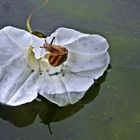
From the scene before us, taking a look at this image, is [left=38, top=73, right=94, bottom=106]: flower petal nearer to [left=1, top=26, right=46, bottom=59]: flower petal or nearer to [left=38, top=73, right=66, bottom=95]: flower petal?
[left=38, top=73, right=66, bottom=95]: flower petal

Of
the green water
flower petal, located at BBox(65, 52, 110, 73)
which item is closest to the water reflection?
the green water

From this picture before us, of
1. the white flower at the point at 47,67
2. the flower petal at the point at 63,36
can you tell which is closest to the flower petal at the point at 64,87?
the white flower at the point at 47,67

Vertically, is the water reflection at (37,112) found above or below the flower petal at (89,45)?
below

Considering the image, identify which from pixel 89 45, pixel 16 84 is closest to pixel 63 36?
pixel 89 45

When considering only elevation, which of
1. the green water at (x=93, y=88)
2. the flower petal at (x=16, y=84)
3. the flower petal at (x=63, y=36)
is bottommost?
the green water at (x=93, y=88)

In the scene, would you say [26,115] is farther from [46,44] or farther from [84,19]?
[84,19]

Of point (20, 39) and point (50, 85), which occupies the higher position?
point (20, 39)

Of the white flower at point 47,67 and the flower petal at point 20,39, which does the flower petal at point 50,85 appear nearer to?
the white flower at point 47,67

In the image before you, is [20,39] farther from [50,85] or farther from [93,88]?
[93,88]
